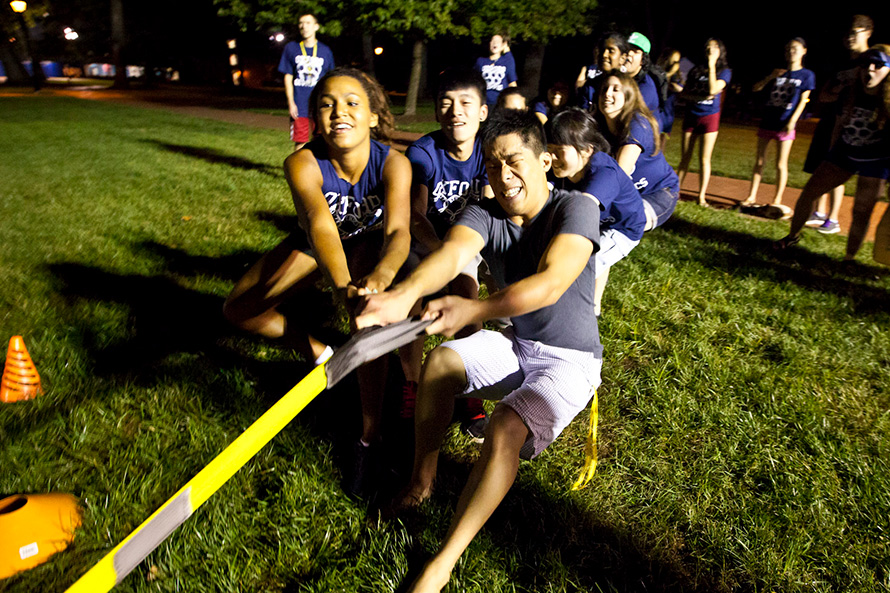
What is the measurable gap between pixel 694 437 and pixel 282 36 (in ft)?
137

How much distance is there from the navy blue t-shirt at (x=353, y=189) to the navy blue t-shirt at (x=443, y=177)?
31 cm

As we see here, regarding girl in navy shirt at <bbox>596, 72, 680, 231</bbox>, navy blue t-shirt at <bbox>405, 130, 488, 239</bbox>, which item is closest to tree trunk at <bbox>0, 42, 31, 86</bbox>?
navy blue t-shirt at <bbox>405, 130, 488, 239</bbox>

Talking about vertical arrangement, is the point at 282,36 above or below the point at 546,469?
above

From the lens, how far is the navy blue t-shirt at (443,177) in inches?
118

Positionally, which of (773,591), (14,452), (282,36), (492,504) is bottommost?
(773,591)

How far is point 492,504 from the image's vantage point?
181 cm

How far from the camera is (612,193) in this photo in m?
2.86

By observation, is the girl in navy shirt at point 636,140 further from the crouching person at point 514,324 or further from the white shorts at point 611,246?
the crouching person at point 514,324

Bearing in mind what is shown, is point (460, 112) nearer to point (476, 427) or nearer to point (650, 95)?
point (476, 427)

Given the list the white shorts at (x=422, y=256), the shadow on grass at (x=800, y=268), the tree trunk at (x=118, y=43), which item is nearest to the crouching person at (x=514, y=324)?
the white shorts at (x=422, y=256)

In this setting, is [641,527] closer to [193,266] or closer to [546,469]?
[546,469]

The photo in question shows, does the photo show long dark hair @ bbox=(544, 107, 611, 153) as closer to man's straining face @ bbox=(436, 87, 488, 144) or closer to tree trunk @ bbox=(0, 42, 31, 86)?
man's straining face @ bbox=(436, 87, 488, 144)

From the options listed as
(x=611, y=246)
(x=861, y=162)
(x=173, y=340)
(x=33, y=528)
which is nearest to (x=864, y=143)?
(x=861, y=162)

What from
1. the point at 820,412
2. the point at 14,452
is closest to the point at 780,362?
the point at 820,412
